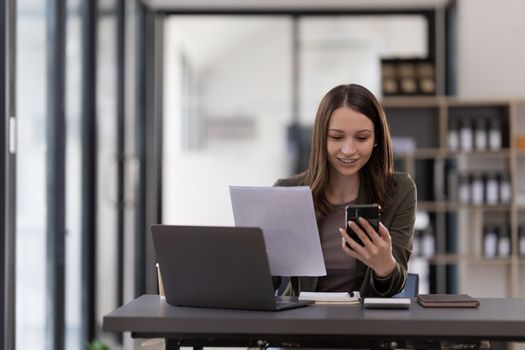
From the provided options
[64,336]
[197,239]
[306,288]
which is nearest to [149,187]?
[64,336]

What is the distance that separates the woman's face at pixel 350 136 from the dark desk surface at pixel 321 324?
62 cm

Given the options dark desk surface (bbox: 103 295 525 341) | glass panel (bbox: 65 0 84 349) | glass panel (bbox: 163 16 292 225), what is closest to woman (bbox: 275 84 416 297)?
dark desk surface (bbox: 103 295 525 341)

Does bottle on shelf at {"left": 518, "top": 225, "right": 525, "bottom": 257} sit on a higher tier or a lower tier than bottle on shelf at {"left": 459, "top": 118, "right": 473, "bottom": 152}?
lower

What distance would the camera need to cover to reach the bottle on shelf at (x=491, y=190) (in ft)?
21.7

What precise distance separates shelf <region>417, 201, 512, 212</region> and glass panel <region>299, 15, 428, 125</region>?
1.26 m

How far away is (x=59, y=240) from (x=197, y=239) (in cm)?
266

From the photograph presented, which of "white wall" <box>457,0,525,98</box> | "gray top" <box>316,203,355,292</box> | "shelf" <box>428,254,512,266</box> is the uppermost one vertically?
"white wall" <box>457,0,525,98</box>

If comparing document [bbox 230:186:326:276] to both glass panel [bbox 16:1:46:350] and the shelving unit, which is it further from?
the shelving unit

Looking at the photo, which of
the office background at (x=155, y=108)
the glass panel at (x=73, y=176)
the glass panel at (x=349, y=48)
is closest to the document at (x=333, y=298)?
the office background at (x=155, y=108)

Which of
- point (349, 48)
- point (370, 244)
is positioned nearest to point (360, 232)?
point (370, 244)

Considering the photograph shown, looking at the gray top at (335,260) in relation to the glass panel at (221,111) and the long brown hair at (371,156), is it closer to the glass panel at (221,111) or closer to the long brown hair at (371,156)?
the long brown hair at (371,156)

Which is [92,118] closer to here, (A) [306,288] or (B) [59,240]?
(B) [59,240]

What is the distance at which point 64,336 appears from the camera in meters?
4.89

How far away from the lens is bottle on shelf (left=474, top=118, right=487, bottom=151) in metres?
6.64
